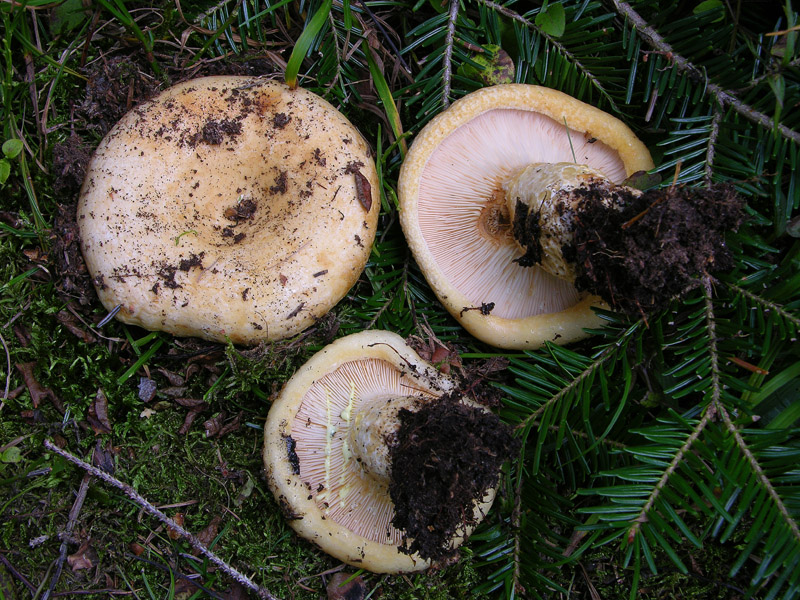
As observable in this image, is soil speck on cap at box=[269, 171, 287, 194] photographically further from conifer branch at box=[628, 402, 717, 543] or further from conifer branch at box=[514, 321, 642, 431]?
conifer branch at box=[628, 402, 717, 543]

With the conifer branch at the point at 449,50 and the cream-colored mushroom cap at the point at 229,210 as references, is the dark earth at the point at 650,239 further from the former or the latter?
the cream-colored mushroom cap at the point at 229,210

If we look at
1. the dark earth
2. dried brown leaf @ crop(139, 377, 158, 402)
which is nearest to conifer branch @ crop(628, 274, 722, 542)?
the dark earth

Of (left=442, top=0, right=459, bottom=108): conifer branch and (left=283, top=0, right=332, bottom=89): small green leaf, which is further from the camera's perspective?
(left=442, top=0, right=459, bottom=108): conifer branch

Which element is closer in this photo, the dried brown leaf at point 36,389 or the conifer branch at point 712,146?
the conifer branch at point 712,146

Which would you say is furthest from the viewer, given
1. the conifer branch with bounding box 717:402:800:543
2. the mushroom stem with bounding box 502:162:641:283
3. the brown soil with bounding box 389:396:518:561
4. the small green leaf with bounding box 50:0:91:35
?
the small green leaf with bounding box 50:0:91:35

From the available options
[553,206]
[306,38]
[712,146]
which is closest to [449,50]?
[306,38]

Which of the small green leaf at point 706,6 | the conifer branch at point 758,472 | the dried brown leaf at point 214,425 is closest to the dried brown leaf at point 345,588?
the dried brown leaf at point 214,425
